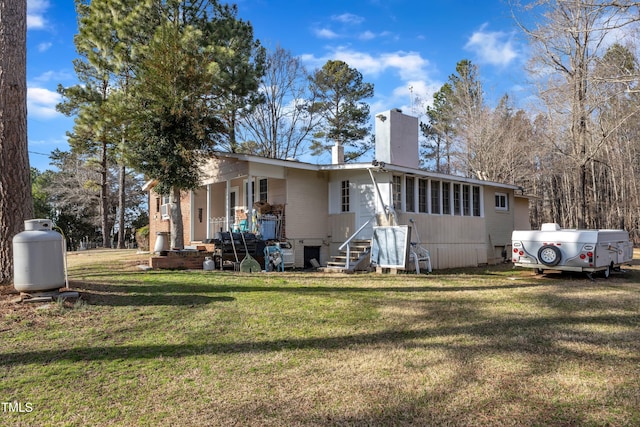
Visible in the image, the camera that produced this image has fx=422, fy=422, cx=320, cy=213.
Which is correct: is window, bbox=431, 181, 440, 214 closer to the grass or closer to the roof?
the roof

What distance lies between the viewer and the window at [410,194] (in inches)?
522

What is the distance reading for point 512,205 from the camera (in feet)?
58.6

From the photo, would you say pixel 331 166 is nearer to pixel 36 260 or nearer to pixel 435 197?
pixel 435 197

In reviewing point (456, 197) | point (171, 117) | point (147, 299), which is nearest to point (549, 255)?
point (456, 197)

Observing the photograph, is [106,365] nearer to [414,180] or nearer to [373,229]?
[373,229]

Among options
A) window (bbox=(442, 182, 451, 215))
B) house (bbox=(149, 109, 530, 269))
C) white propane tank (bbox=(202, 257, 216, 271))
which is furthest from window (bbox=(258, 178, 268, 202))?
window (bbox=(442, 182, 451, 215))

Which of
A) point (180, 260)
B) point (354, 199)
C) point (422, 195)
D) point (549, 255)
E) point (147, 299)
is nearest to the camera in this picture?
point (147, 299)

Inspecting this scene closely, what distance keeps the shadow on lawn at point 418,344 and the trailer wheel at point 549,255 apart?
4.70 m

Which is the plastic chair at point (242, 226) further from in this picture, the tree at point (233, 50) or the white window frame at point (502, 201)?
the white window frame at point (502, 201)

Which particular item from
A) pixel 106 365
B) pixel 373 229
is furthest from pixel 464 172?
pixel 106 365

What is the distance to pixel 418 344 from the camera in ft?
16.2

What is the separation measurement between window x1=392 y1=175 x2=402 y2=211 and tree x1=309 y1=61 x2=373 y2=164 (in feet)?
54.1

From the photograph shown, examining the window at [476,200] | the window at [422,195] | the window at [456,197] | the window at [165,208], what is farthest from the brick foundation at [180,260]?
the window at [476,200]

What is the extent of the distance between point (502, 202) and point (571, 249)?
7872mm
